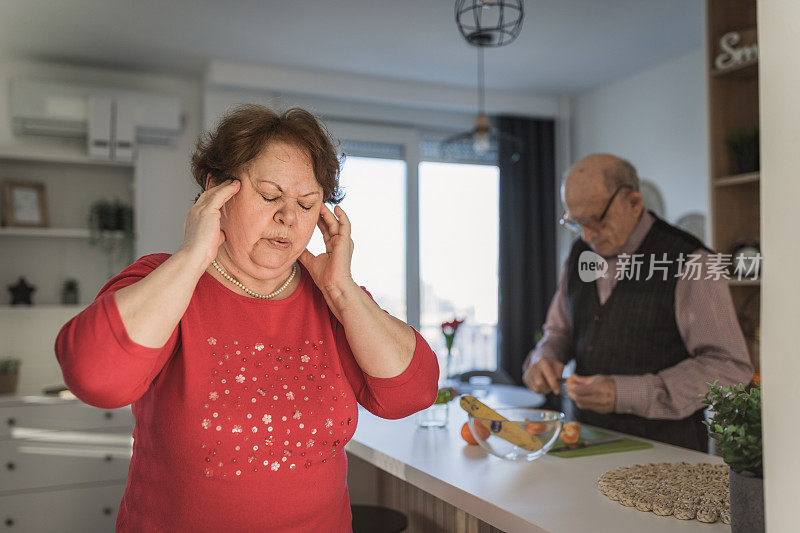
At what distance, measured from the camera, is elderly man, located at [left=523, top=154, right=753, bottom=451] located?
75.0 inches

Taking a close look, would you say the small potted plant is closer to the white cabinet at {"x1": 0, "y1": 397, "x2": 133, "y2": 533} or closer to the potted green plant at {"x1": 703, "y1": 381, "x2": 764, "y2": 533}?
the potted green plant at {"x1": 703, "y1": 381, "x2": 764, "y2": 533}

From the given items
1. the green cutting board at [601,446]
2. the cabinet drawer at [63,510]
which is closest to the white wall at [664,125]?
the green cutting board at [601,446]

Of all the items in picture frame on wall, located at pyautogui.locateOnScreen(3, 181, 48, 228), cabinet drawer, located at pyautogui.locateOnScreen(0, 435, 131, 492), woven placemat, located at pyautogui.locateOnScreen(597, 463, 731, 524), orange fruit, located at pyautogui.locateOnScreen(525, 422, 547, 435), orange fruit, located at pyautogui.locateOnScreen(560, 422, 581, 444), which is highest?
picture frame on wall, located at pyautogui.locateOnScreen(3, 181, 48, 228)

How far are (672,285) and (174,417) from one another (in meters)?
1.48

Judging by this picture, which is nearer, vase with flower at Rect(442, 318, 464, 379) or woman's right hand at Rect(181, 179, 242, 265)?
woman's right hand at Rect(181, 179, 242, 265)

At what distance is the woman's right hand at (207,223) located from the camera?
3.67 feet

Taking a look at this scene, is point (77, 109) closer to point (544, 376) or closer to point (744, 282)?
point (544, 376)

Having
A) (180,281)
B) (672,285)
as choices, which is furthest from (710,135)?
(180,281)

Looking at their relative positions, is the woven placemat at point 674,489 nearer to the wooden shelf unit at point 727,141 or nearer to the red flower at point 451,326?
the red flower at point 451,326

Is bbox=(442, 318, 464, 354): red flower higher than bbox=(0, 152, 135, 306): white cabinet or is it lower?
lower

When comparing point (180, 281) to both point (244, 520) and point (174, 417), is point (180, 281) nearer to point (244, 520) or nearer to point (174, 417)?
point (174, 417)

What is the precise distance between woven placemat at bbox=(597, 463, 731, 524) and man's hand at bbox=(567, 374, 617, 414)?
14.5 inches

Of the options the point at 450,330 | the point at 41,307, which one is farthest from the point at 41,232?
the point at 450,330

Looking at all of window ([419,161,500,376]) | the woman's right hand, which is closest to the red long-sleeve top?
the woman's right hand
